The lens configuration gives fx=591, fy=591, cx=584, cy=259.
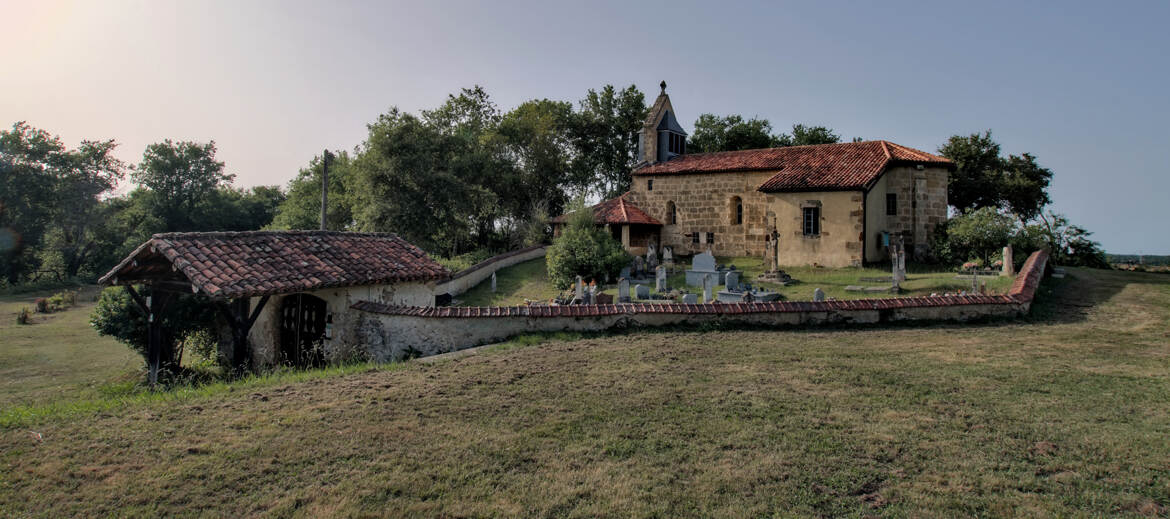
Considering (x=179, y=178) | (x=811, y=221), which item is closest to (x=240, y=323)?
(x=811, y=221)

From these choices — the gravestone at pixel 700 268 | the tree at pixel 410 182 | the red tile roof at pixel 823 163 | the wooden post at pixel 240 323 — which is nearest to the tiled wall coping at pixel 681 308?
the wooden post at pixel 240 323

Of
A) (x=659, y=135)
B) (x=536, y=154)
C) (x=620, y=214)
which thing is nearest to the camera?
(x=620, y=214)

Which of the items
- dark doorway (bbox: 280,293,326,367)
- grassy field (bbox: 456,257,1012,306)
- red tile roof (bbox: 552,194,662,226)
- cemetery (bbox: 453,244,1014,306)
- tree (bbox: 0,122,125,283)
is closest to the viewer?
dark doorway (bbox: 280,293,326,367)

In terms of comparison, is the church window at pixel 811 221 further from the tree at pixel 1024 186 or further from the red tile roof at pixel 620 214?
the tree at pixel 1024 186

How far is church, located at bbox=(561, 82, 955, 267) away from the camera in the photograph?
2450 cm

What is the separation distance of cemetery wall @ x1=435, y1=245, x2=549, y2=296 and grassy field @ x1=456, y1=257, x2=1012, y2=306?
318 millimetres

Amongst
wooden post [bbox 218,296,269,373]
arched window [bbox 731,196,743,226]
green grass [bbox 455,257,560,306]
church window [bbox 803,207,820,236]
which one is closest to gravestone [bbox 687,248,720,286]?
green grass [bbox 455,257,560,306]

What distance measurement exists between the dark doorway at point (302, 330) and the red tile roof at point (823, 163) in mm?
19519

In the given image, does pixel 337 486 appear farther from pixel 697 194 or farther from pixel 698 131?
pixel 698 131

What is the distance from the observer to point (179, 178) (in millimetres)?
46594

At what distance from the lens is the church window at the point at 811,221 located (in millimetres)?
24922

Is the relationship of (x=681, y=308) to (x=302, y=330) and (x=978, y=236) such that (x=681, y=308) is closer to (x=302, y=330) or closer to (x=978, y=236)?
(x=302, y=330)

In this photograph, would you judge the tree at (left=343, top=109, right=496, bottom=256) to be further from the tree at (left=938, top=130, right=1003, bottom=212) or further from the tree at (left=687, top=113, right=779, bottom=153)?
the tree at (left=938, top=130, right=1003, bottom=212)

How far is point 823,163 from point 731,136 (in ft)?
51.3
